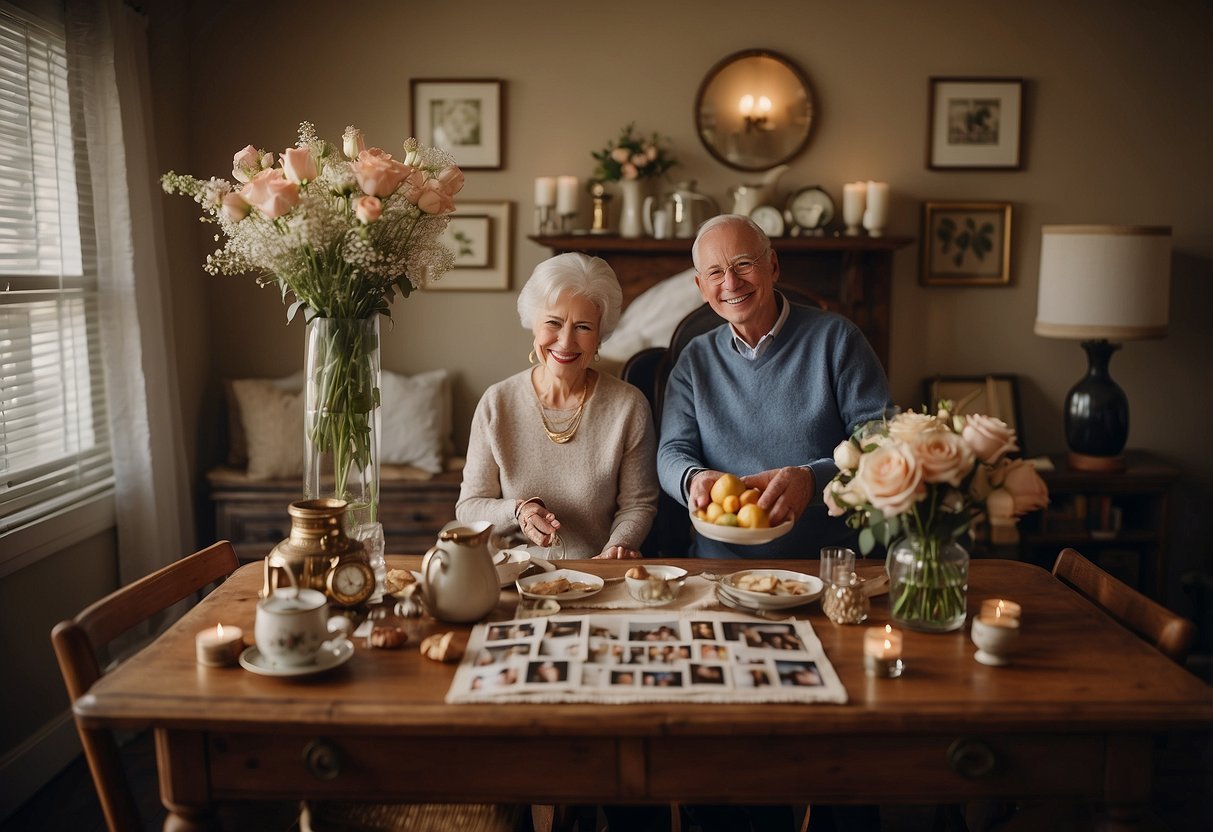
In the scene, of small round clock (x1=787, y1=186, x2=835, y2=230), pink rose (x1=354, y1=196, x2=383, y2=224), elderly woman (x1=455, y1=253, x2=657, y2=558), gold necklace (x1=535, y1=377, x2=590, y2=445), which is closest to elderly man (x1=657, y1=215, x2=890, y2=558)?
elderly woman (x1=455, y1=253, x2=657, y2=558)

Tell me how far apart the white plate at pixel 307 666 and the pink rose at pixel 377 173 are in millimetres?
756

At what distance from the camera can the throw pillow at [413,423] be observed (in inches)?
148

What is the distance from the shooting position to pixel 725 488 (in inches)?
70.3

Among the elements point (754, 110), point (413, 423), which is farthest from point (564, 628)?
point (754, 110)

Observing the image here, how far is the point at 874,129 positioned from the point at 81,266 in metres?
3.01

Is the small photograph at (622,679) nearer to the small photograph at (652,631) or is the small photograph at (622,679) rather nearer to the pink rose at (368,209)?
the small photograph at (652,631)

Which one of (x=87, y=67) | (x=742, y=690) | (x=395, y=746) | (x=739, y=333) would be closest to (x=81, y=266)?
(x=87, y=67)

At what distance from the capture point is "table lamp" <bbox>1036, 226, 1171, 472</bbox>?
11.5 feet

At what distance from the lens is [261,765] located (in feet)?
4.33

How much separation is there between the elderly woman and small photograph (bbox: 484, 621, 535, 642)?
0.65 meters

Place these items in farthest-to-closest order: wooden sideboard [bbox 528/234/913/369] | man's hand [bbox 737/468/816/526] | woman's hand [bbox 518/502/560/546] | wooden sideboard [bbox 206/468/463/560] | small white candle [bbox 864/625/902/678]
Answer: wooden sideboard [bbox 528/234/913/369] < wooden sideboard [bbox 206/468/463/560] < woman's hand [bbox 518/502/560/546] < man's hand [bbox 737/468/816/526] < small white candle [bbox 864/625/902/678]

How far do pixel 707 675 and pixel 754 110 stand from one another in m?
3.09

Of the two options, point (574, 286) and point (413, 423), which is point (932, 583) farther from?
point (413, 423)

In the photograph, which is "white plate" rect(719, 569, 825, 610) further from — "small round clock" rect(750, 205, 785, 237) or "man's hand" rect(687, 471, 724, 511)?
"small round clock" rect(750, 205, 785, 237)
